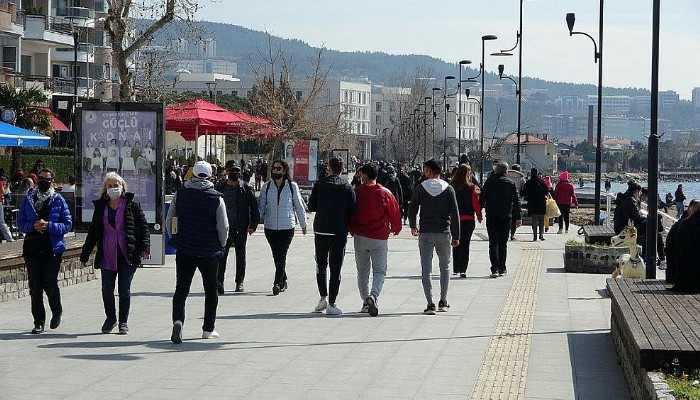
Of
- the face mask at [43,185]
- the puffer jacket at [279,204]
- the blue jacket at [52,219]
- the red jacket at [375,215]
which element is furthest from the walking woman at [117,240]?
the puffer jacket at [279,204]

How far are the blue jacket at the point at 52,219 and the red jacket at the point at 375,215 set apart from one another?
334 cm

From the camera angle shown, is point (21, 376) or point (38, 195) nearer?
point (21, 376)

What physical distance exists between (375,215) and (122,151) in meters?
6.60

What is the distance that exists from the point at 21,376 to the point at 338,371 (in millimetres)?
2516

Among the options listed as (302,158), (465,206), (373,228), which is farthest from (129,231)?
(302,158)

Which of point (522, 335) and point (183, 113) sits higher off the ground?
point (183, 113)

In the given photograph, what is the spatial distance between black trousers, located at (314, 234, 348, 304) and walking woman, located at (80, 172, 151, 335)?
251cm

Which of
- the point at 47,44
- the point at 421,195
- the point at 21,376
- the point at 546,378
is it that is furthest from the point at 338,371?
the point at 47,44

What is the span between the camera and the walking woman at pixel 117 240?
12.1 meters

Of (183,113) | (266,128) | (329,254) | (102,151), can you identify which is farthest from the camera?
(266,128)

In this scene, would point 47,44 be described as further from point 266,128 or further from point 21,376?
point 21,376

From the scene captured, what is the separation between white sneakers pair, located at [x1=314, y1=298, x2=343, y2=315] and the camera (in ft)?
46.0

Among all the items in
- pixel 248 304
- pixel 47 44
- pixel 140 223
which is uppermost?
pixel 47 44

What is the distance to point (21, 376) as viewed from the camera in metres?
9.59
